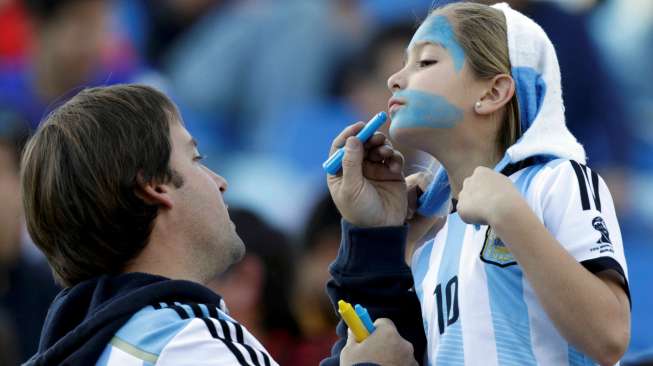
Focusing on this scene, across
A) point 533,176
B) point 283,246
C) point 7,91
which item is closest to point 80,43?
point 7,91

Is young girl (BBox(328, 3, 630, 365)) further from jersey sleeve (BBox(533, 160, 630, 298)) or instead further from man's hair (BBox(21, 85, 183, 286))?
man's hair (BBox(21, 85, 183, 286))

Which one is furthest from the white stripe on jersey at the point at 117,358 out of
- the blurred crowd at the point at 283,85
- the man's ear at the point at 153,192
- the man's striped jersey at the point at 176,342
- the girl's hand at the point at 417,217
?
the blurred crowd at the point at 283,85

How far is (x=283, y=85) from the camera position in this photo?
7.40 m

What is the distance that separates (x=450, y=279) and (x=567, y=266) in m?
0.41

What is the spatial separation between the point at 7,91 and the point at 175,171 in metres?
4.91

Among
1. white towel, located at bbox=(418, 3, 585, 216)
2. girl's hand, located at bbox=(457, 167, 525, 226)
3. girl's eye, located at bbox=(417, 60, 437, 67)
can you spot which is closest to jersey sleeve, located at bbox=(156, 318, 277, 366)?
girl's hand, located at bbox=(457, 167, 525, 226)

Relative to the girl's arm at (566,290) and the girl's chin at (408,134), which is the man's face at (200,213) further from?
the girl's arm at (566,290)

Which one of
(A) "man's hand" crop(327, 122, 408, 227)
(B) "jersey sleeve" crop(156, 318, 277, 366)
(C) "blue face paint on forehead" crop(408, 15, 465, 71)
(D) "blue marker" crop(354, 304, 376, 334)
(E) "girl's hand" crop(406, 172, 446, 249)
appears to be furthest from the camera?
(E) "girl's hand" crop(406, 172, 446, 249)

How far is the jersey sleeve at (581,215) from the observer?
2760 millimetres

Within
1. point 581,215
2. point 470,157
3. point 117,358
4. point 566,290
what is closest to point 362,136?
point 470,157

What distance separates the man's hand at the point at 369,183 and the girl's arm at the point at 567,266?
50cm

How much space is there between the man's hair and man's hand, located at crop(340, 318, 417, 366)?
0.56m

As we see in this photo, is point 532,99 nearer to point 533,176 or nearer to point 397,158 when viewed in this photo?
point 533,176

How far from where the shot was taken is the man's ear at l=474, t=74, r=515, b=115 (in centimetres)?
307
